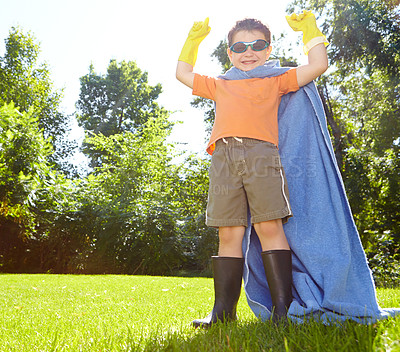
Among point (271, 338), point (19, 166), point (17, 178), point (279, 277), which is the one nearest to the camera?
point (271, 338)

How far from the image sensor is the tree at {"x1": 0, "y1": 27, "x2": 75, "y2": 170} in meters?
17.6

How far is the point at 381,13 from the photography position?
804 cm

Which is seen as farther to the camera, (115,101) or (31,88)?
(115,101)

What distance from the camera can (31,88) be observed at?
18.3m

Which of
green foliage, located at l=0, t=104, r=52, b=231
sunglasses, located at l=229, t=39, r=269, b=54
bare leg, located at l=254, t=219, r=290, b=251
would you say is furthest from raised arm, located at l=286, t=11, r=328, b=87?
green foliage, located at l=0, t=104, r=52, b=231

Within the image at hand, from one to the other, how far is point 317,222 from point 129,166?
10431mm

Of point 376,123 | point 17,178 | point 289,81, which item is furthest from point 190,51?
point 376,123

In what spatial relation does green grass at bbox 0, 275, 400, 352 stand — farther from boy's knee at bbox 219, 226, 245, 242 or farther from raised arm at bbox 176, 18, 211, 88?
raised arm at bbox 176, 18, 211, 88

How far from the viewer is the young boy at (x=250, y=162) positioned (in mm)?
2008

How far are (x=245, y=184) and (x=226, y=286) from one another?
0.57 m

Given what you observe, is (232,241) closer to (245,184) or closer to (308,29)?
(245,184)

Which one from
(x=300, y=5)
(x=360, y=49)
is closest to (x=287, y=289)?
(x=360, y=49)

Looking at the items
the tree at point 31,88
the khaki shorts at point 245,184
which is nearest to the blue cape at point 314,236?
the khaki shorts at point 245,184

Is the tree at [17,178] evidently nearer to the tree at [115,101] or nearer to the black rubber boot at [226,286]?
the black rubber boot at [226,286]
